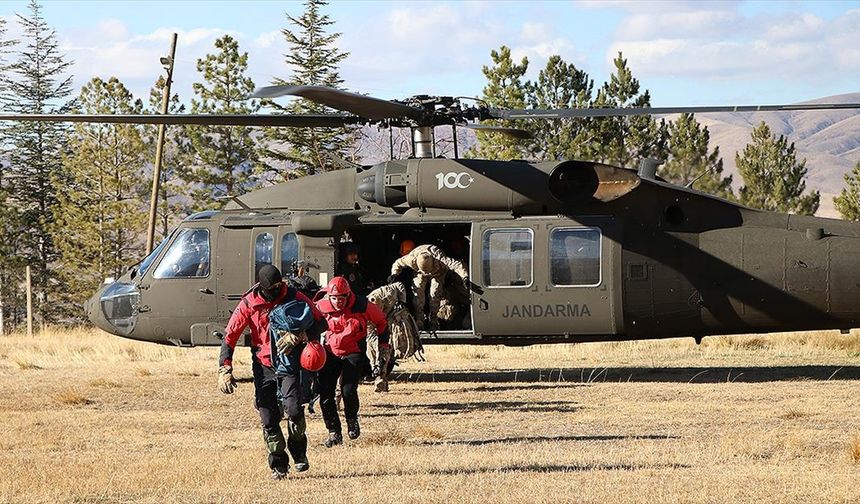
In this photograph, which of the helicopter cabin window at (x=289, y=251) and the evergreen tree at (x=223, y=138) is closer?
the helicopter cabin window at (x=289, y=251)

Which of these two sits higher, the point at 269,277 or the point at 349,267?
the point at 269,277

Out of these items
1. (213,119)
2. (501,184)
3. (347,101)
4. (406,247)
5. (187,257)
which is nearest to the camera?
(347,101)

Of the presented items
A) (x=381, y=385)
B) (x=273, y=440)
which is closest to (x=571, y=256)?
(x=381, y=385)

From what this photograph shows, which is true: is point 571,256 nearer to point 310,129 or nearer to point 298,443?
point 298,443

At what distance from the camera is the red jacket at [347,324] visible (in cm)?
1224

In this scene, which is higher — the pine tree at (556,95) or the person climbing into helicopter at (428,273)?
the pine tree at (556,95)

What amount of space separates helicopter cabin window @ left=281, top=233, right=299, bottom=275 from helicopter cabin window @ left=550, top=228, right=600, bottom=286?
367 centimetres

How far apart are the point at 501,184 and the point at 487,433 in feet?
15.5

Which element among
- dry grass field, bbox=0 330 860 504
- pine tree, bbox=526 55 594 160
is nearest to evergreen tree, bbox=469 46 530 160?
pine tree, bbox=526 55 594 160

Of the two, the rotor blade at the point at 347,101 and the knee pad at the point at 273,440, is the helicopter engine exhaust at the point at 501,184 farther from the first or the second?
the knee pad at the point at 273,440

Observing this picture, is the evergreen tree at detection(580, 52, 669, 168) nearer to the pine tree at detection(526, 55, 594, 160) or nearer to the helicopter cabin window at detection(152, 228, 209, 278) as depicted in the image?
the pine tree at detection(526, 55, 594, 160)

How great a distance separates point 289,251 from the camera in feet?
58.0

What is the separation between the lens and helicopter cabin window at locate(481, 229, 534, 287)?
16938 mm

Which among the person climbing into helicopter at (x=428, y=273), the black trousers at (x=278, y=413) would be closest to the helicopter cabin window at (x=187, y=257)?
the person climbing into helicopter at (x=428, y=273)
